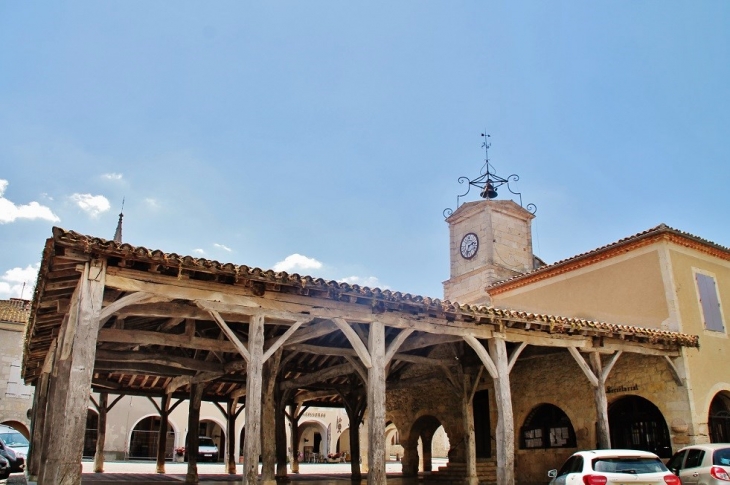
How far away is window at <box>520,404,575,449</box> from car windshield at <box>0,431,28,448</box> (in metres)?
14.4

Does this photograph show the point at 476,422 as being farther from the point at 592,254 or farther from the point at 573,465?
the point at 573,465

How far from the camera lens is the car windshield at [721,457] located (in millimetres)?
8742

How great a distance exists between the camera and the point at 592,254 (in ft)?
50.1

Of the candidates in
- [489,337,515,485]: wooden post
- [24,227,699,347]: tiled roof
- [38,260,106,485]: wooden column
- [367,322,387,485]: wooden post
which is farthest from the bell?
[38,260,106,485]: wooden column

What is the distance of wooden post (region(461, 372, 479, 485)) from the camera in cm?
1310

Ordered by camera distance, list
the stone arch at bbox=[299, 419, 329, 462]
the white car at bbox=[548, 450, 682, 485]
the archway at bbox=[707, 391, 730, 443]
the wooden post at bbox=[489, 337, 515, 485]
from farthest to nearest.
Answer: the stone arch at bbox=[299, 419, 329, 462]
the archway at bbox=[707, 391, 730, 443]
the wooden post at bbox=[489, 337, 515, 485]
the white car at bbox=[548, 450, 682, 485]

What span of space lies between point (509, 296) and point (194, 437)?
957 cm

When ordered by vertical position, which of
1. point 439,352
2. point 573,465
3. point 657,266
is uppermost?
point 657,266

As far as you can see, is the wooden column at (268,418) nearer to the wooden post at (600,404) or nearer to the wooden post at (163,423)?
the wooden post at (600,404)

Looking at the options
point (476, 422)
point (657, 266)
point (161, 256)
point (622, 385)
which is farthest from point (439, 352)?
point (161, 256)

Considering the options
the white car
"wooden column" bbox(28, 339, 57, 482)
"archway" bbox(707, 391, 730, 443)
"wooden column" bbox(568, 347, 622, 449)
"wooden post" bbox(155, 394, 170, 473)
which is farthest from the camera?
"wooden post" bbox(155, 394, 170, 473)

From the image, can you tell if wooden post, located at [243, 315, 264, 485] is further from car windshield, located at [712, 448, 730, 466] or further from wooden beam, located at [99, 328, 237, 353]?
car windshield, located at [712, 448, 730, 466]

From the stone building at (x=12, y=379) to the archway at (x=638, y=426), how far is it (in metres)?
24.0

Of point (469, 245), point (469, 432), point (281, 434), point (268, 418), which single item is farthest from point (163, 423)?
point (469, 245)
